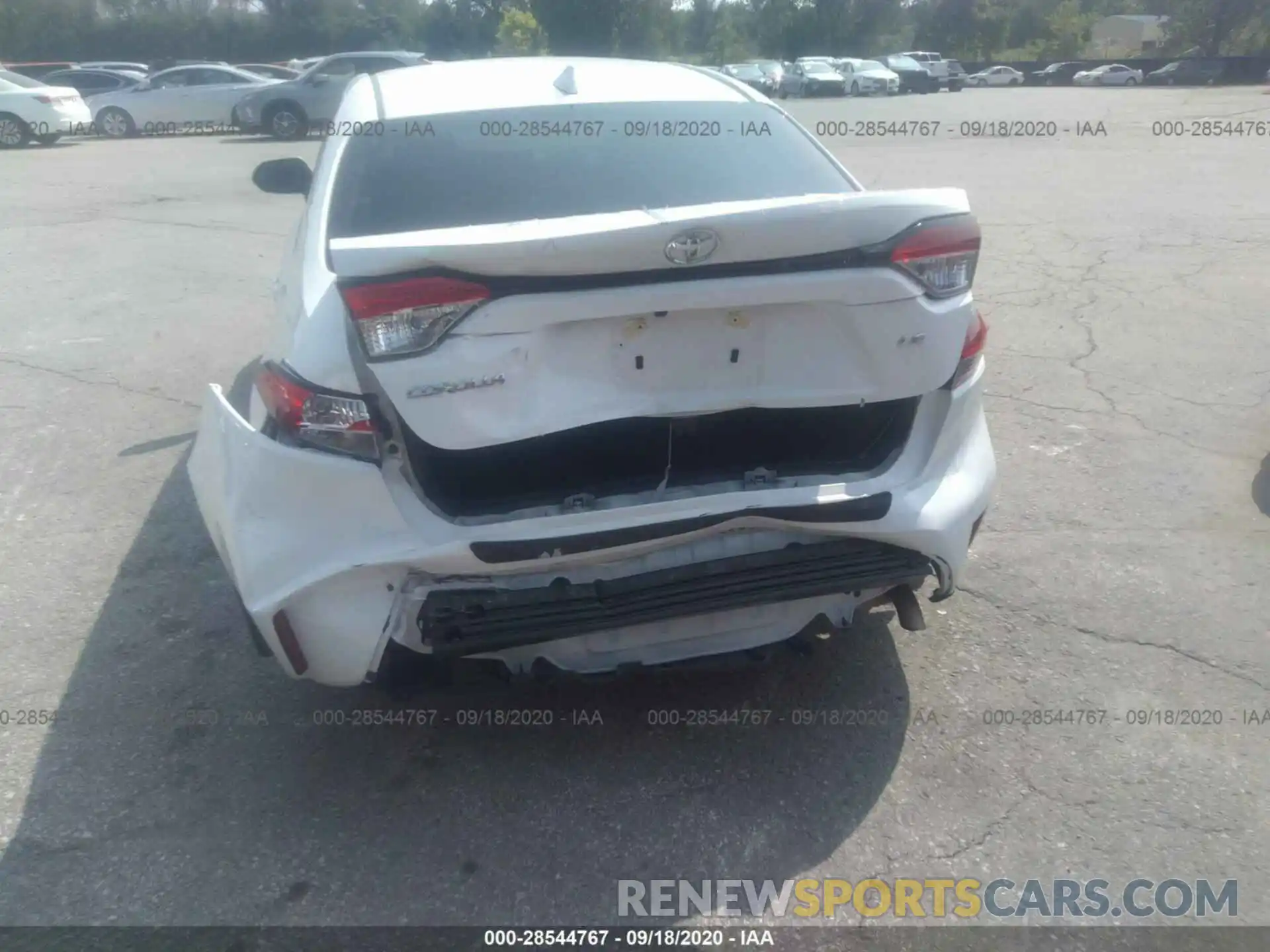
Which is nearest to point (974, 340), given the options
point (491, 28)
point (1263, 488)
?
point (1263, 488)

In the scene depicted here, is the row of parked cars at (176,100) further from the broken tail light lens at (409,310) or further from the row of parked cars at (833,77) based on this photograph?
the broken tail light lens at (409,310)

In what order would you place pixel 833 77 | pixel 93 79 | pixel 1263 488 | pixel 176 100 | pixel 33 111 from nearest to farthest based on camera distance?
pixel 1263 488
pixel 33 111
pixel 176 100
pixel 93 79
pixel 833 77

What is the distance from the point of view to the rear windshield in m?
3.28

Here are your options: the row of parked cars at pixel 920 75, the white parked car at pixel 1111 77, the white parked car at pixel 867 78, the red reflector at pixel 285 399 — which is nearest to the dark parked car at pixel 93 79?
the row of parked cars at pixel 920 75

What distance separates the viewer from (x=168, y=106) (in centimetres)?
2306

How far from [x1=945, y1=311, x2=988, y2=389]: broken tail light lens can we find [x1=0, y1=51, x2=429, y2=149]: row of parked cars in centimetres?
1918

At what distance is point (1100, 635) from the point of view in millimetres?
3574

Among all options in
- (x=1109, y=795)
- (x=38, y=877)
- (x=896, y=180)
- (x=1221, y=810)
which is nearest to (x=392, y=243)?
(x=38, y=877)

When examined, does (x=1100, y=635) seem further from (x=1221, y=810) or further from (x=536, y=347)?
(x=536, y=347)

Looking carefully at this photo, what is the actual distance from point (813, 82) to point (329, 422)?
112ft

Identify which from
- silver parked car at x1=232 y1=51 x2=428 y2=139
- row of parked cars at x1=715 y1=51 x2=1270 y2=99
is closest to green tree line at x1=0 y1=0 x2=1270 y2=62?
row of parked cars at x1=715 y1=51 x2=1270 y2=99

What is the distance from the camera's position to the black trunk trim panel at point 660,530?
2.52 metres

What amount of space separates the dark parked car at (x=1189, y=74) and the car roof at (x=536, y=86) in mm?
45657

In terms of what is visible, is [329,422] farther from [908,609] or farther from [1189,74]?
[1189,74]
